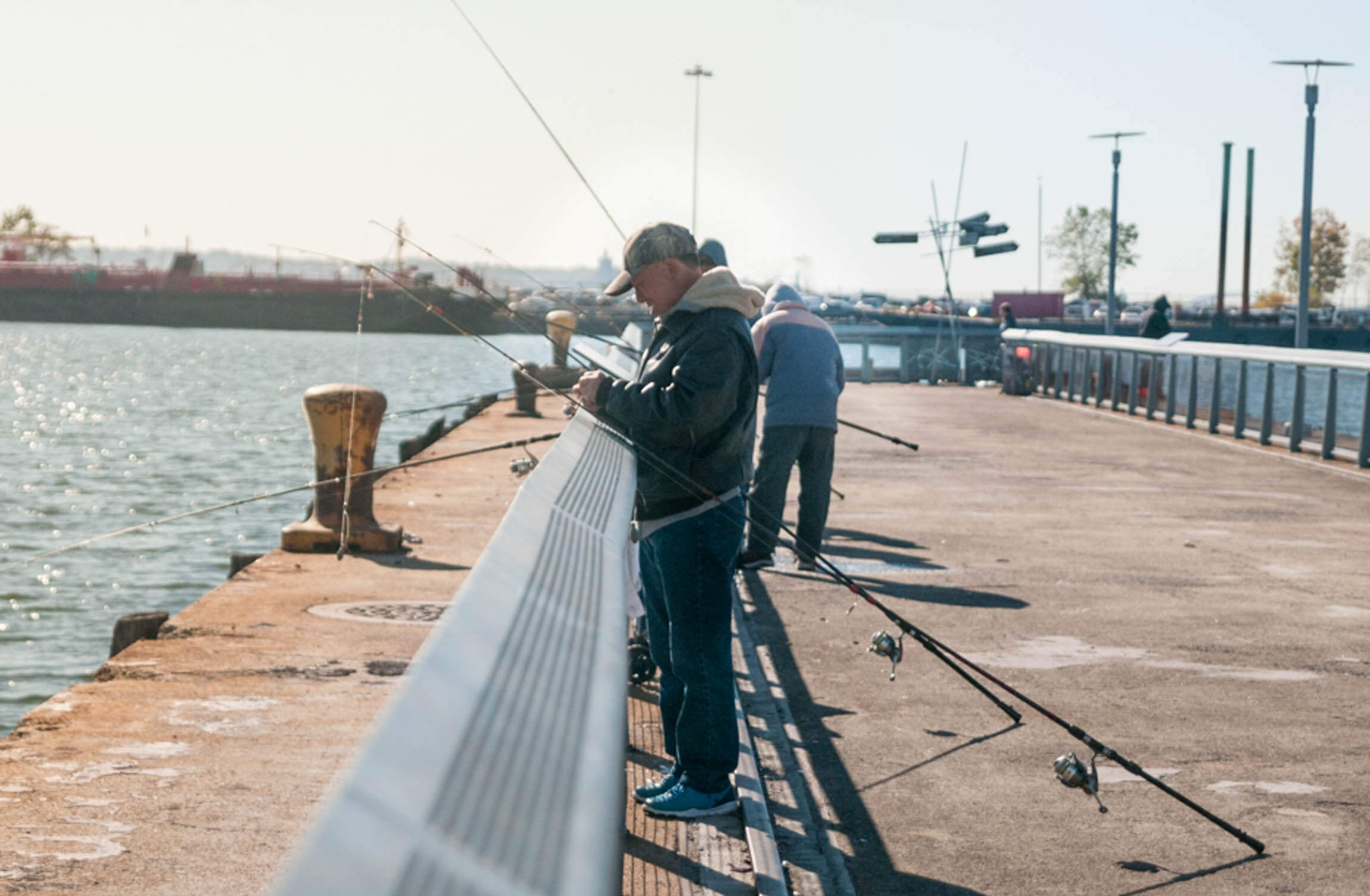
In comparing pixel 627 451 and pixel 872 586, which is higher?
pixel 627 451

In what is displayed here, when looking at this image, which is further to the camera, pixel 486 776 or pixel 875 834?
pixel 875 834

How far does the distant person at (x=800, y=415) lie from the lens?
10.1m

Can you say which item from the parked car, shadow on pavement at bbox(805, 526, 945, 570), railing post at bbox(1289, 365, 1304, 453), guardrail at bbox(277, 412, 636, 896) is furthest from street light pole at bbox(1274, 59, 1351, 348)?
the parked car

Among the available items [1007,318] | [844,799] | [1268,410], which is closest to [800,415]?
[844,799]

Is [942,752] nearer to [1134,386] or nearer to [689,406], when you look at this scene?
[689,406]

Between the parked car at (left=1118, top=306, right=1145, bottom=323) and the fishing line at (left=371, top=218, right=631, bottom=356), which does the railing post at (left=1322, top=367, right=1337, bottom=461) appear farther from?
the parked car at (left=1118, top=306, right=1145, bottom=323)

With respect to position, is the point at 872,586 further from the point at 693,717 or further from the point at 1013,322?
the point at 1013,322

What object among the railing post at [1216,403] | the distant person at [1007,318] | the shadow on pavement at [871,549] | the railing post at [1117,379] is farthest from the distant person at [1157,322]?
the shadow on pavement at [871,549]

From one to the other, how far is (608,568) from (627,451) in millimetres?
1874

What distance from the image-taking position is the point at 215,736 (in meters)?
6.49

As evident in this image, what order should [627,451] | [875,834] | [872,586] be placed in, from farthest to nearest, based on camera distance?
[872,586], [875,834], [627,451]

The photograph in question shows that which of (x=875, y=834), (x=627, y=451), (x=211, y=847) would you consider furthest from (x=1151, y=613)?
(x=211, y=847)

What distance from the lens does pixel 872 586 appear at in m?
9.77

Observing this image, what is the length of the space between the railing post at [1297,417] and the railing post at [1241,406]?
61.9 inches
